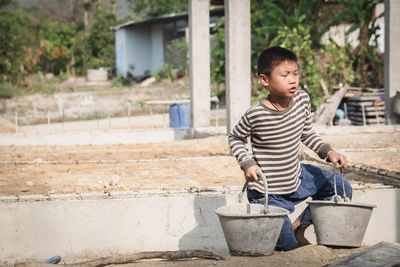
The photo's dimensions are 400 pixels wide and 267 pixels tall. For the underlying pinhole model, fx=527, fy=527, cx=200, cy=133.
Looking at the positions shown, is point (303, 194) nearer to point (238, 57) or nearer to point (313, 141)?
point (313, 141)

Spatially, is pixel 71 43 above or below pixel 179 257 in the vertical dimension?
above

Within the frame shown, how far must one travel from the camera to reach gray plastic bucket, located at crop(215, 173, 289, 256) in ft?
9.53

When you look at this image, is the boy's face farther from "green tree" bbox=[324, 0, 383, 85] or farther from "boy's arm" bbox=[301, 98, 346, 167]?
"green tree" bbox=[324, 0, 383, 85]

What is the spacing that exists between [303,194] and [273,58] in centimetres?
88

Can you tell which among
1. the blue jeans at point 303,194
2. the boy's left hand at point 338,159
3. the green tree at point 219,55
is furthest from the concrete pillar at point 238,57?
the green tree at point 219,55

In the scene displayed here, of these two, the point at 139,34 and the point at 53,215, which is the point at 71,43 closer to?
the point at 139,34

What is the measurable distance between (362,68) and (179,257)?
1330cm

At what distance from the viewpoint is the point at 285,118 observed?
321 cm

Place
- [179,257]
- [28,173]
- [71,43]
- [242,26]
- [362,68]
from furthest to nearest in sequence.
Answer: [71,43]
[362,68]
[242,26]
[28,173]
[179,257]

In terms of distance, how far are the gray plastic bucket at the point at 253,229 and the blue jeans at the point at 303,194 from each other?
0.18m

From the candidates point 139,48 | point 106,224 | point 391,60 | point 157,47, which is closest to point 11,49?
point 139,48

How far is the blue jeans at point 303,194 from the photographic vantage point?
3.23 meters

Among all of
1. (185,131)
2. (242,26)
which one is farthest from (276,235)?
(185,131)

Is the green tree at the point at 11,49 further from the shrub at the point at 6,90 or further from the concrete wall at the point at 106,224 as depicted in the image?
the concrete wall at the point at 106,224
